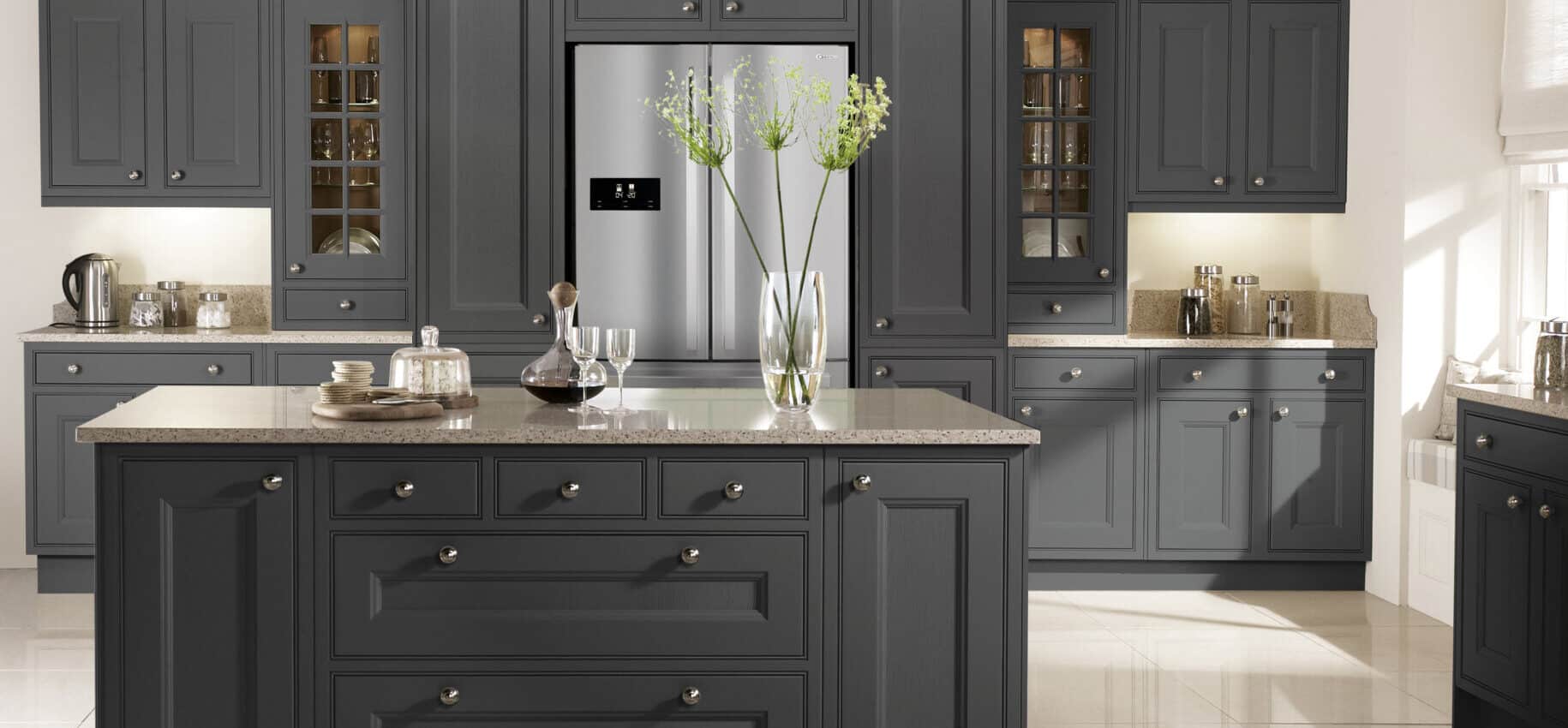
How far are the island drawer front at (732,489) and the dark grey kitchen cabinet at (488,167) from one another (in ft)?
6.92

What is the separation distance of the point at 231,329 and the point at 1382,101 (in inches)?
164

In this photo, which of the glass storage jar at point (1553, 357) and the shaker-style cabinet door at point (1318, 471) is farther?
the shaker-style cabinet door at point (1318, 471)

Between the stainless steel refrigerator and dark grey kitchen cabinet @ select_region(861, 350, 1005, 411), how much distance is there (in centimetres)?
37

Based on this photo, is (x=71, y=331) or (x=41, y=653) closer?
(x=41, y=653)

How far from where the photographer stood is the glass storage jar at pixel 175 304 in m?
5.13

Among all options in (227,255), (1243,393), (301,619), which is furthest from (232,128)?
(1243,393)

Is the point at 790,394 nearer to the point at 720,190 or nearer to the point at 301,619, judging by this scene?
the point at 301,619

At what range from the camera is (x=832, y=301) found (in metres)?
4.62

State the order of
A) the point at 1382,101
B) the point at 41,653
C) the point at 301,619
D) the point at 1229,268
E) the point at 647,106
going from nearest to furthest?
the point at 301,619 < the point at 41,653 < the point at 647,106 < the point at 1382,101 < the point at 1229,268

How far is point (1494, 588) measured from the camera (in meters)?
3.26

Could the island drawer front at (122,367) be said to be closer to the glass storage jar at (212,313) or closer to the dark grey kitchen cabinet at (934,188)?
the glass storage jar at (212,313)

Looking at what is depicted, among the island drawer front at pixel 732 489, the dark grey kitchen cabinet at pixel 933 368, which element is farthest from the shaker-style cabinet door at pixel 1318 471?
the island drawer front at pixel 732 489

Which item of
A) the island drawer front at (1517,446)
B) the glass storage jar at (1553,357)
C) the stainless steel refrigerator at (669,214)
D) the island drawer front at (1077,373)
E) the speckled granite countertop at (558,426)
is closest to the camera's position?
the speckled granite countertop at (558,426)

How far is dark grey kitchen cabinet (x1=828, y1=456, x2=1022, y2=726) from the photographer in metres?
2.62
